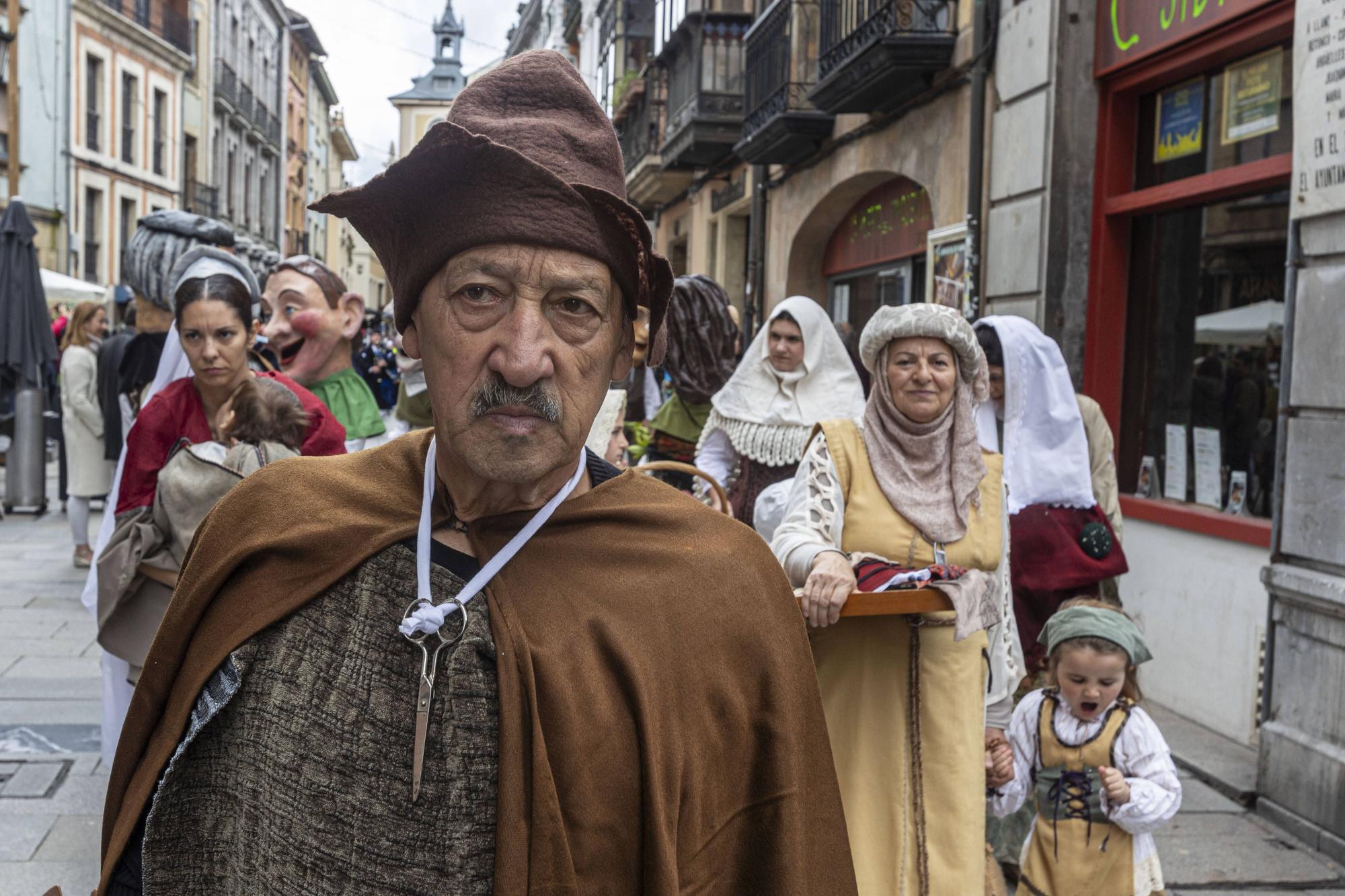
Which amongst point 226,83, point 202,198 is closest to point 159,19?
point 202,198

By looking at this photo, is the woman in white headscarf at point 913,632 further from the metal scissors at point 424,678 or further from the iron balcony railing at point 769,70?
the iron balcony railing at point 769,70

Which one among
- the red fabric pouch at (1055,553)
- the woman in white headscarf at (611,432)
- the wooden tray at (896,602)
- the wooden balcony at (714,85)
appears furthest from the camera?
the wooden balcony at (714,85)

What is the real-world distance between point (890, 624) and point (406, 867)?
89.8 inches

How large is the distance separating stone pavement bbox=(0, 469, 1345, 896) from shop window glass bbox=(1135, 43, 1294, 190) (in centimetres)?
288

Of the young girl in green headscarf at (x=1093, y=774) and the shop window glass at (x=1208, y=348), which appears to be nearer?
the young girl in green headscarf at (x=1093, y=774)

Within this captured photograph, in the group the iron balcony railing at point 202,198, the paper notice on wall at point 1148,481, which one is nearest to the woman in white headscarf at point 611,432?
the paper notice on wall at point 1148,481

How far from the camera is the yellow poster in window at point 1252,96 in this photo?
6.09m

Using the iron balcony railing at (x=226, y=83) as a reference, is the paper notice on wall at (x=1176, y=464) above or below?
below

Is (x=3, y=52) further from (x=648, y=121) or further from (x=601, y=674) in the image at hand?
(x=601, y=674)

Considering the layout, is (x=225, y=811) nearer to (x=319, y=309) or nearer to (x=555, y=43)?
(x=319, y=309)

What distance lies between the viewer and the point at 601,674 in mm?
1677

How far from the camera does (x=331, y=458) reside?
1.96m

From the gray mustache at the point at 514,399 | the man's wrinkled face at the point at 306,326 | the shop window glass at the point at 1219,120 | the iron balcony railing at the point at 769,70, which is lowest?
the gray mustache at the point at 514,399

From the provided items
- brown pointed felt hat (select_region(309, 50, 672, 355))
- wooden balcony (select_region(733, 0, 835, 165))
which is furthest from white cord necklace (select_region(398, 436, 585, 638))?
wooden balcony (select_region(733, 0, 835, 165))
